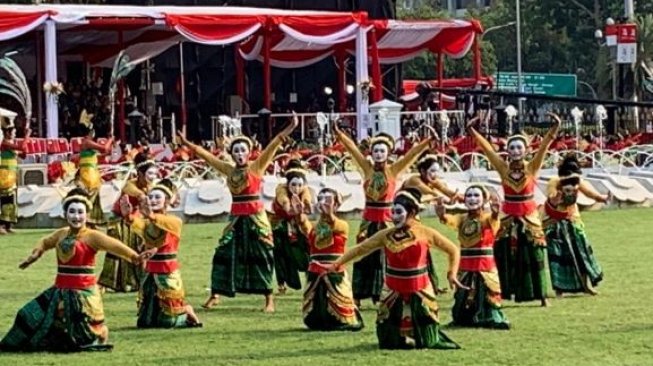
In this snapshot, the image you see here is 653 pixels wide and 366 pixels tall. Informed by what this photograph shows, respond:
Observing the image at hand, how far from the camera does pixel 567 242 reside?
12461 mm

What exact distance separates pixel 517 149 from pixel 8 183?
892cm

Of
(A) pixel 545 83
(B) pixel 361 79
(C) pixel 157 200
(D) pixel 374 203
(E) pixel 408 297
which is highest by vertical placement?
(A) pixel 545 83

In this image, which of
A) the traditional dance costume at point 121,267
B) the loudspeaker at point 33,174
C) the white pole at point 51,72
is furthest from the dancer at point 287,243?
the white pole at point 51,72

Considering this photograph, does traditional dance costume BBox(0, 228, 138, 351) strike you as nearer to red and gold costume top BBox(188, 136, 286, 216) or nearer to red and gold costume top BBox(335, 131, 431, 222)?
red and gold costume top BBox(188, 136, 286, 216)

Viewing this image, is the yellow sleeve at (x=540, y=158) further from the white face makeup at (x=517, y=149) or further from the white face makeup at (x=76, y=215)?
the white face makeup at (x=76, y=215)

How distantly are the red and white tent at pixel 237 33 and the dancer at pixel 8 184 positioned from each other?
5.45m

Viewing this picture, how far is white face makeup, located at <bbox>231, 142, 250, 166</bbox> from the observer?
11938mm

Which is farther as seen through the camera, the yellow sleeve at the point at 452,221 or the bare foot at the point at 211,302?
the bare foot at the point at 211,302

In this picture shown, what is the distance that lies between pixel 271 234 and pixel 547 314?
2.42m

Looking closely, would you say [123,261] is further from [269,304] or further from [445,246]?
[445,246]

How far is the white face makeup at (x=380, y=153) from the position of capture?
38.0ft

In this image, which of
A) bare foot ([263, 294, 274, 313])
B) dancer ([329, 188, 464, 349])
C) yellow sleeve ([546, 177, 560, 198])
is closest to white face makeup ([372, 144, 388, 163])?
bare foot ([263, 294, 274, 313])

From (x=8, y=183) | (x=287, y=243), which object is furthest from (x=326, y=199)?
(x=8, y=183)

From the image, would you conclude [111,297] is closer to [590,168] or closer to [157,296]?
[157,296]
